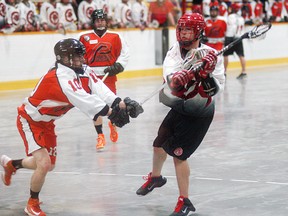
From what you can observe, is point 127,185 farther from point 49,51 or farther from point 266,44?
point 266,44

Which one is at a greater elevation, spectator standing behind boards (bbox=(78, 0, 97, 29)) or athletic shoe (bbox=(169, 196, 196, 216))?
athletic shoe (bbox=(169, 196, 196, 216))

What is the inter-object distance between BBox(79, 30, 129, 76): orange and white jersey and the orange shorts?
354cm

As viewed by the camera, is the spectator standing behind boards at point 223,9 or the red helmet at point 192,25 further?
the spectator standing behind boards at point 223,9

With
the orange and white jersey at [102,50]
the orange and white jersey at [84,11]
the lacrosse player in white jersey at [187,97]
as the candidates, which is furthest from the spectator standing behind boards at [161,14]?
the lacrosse player in white jersey at [187,97]

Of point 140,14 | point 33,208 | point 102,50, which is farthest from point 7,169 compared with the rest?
point 140,14

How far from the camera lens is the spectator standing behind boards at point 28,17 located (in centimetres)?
1557

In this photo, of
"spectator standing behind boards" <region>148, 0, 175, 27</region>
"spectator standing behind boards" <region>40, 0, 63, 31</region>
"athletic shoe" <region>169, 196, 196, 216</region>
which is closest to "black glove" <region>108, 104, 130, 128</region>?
"athletic shoe" <region>169, 196, 196, 216</region>

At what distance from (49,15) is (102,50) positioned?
710cm

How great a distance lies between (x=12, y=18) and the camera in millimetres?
15320

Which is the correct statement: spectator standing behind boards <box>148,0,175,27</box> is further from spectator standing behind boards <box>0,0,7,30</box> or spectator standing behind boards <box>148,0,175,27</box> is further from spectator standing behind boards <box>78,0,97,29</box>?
spectator standing behind boards <box>0,0,7,30</box>

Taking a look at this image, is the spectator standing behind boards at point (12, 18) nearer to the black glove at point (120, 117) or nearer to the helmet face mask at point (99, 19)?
the helmet face mask at point (99, 19)

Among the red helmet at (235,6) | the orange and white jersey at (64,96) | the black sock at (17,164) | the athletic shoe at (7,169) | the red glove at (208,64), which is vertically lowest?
the red helmet at (235,6)

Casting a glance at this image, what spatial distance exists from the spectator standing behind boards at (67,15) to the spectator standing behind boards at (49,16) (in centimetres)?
11

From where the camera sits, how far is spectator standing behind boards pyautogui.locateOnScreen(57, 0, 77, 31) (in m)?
16.4
